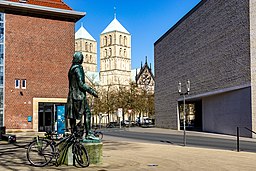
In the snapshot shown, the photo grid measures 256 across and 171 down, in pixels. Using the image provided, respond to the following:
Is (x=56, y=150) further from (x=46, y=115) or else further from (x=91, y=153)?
(x=46, y=115)

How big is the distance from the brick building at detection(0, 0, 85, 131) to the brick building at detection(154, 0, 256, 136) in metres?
14.0

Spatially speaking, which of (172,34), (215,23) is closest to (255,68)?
(215,23)

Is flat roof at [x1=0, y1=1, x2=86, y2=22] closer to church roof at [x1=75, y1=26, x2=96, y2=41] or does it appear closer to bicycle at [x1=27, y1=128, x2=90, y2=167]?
bicycle at [x1=27, y1=128, x2=90, y2=167]

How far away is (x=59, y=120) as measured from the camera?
98.5 ft

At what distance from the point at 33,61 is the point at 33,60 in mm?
107

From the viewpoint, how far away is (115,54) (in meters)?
141

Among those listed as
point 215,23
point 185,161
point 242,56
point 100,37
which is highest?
point 100,37

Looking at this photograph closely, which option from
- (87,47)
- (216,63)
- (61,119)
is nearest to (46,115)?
(61,119)

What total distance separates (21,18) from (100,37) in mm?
106020

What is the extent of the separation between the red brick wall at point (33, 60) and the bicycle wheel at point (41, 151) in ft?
97.2

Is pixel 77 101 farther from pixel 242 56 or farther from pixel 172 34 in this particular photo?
pixel 172 34

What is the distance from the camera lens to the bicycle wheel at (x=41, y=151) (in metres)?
12.1

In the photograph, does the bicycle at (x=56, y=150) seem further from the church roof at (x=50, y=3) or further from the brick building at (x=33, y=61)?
the church roof at (x=50, y=3)

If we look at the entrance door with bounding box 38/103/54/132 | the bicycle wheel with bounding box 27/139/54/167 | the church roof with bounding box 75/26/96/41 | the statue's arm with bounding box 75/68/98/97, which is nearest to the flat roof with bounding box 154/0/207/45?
the entrance door with bounding box 38/103/54/132
